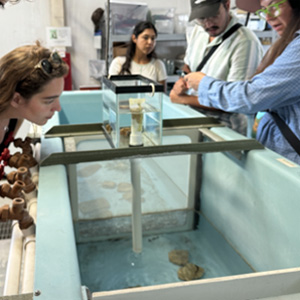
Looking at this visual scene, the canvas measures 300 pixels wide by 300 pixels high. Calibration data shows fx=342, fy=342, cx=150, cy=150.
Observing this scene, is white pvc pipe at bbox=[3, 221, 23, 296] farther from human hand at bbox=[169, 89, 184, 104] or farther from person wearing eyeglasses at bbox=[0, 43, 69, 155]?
human hand at bbox=[169, 89, 184, 104]

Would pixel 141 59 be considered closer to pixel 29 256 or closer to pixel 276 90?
pixel 276 90

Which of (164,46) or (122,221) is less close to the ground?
(164,46)

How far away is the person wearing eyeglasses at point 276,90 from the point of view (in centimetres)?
104

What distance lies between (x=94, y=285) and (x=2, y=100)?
0.70 m

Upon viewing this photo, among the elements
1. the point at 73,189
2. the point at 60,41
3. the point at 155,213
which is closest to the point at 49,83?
the point at 73,189

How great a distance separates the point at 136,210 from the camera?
1253 mm

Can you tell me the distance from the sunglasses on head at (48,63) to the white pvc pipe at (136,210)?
44 centimetres

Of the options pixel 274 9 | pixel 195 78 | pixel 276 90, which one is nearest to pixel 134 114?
pixel 195 78

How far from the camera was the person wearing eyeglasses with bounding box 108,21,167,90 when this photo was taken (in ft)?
9.14

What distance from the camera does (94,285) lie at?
3.69 ft

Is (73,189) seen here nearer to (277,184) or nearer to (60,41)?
(277,184)

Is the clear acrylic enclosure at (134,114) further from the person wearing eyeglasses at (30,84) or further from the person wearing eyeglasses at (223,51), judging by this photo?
the person wearing eyeglasses at (223,51)

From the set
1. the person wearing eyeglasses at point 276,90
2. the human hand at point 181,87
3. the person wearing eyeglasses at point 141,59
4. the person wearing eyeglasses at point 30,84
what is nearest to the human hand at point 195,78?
the person wearing eyeglasses at point 276,90

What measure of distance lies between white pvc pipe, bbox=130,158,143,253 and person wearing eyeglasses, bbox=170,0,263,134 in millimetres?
500
